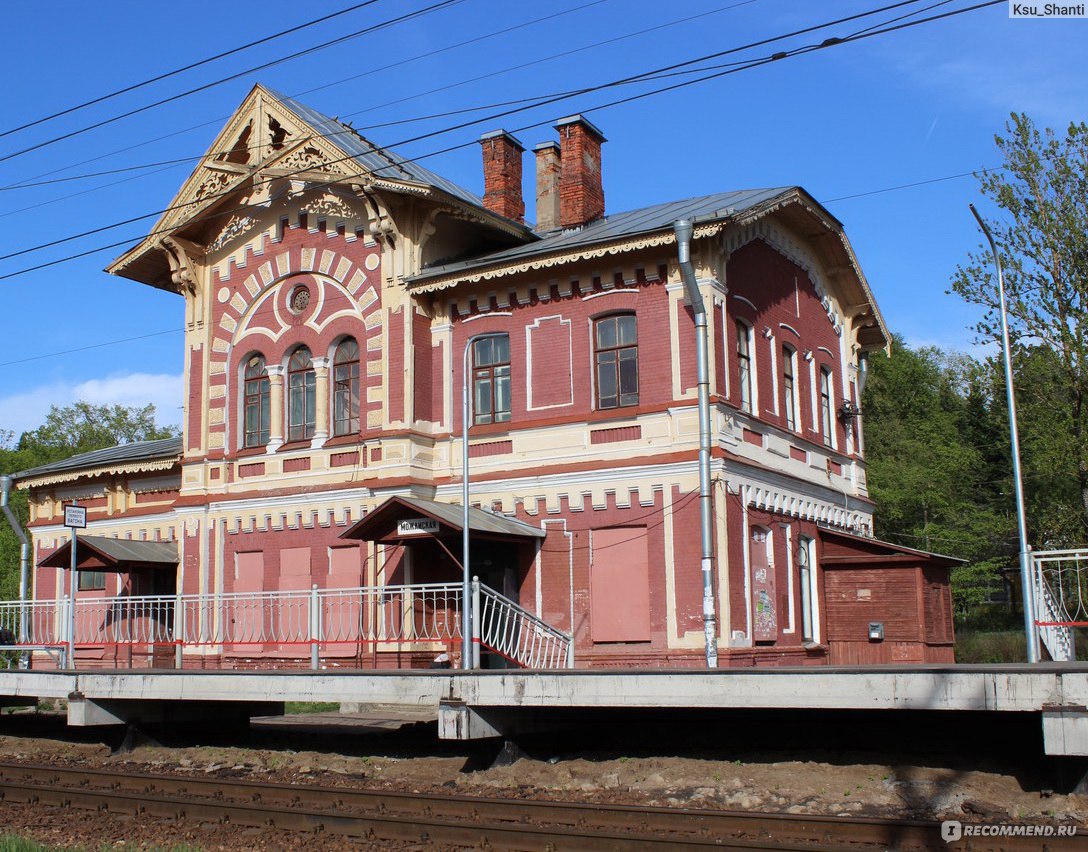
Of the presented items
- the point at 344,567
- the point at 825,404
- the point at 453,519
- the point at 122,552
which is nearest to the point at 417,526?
the point at 453,519

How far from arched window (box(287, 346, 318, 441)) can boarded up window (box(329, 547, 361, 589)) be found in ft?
8.43

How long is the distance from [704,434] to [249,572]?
9905mm

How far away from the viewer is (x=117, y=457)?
29.1 meters

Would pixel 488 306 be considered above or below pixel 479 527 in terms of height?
above

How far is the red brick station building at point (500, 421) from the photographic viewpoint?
19.2 metres

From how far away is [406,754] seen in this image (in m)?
16.2

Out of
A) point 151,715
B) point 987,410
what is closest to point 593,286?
point 151,715

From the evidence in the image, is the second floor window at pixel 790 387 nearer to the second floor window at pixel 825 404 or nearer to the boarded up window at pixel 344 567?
the second floor window at pixel 825 404

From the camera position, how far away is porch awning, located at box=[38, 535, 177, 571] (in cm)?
2452

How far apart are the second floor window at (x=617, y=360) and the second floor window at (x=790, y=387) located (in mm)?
3952

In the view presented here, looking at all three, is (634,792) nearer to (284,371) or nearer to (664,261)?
(664,261)

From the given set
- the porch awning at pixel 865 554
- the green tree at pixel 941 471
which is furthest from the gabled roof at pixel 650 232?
the green tree at pixel 941 471

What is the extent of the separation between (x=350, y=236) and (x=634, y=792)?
44.1 ft

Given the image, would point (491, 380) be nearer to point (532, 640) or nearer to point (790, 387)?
point (532, 640)
